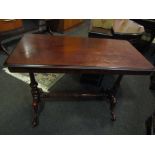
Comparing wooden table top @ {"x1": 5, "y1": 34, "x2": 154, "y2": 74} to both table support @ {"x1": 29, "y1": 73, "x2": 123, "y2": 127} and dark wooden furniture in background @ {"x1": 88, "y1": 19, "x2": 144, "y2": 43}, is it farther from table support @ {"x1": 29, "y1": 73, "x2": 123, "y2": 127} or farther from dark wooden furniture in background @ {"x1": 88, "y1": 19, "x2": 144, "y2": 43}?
dark wooden furniture in background @ {"x1": 88, "y1": 19, "x2": 144, "y2": 43}

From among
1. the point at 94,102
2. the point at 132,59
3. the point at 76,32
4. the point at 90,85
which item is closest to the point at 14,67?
the point at 132,59

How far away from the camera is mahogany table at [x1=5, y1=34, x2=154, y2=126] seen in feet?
3.63

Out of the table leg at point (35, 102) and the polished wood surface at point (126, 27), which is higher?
the polished wood surface at point (126, 27)

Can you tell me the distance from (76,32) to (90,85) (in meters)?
2.26

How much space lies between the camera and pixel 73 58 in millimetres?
1220

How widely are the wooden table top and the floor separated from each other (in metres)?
0.68

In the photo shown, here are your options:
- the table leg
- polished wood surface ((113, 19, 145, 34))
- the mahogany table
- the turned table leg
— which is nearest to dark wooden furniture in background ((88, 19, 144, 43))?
polished wood surface ((113, 19, 145, 34))

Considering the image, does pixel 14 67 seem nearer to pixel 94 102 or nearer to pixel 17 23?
pixel 94 102

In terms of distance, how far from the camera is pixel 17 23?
2.48 m

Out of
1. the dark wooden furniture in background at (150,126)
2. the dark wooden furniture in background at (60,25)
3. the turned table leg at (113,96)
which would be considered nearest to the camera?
the dark wooden furniture in background at (150,126)

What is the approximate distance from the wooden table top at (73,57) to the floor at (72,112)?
683 millimetres

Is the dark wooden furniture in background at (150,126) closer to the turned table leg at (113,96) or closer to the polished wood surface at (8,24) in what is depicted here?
the turned table leg at (113,96)

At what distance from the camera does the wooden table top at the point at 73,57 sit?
3.63ft

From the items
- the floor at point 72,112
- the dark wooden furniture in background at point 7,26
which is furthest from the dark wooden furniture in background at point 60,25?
the floor at point 72,112
